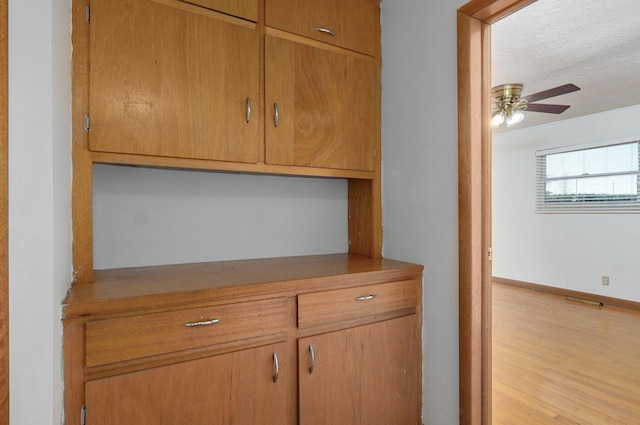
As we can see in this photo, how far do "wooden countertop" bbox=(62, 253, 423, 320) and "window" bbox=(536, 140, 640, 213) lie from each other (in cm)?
398

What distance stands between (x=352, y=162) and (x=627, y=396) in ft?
7.35

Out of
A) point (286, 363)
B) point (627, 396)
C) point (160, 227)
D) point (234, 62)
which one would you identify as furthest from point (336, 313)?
point (627, 396)

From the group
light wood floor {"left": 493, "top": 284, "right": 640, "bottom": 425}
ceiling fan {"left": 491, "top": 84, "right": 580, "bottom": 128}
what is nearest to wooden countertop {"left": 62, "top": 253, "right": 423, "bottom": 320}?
light wood floor {"left": 493, "top": 284, "right": 640, "bottom": 425}

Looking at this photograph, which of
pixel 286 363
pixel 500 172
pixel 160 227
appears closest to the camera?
pixel 286 363

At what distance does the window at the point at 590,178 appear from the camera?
3.99 meters

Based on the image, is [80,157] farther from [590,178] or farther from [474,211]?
[590,178]

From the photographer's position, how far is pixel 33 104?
2.61 feet

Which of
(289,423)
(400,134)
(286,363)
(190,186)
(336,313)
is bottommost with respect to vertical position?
(289,423)

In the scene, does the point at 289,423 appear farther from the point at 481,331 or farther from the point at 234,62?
the point at 234,62

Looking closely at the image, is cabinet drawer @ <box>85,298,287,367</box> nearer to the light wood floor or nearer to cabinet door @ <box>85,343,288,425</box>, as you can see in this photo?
cabinet door @ <box>85,343,288,425</box>

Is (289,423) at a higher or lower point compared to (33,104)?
lower

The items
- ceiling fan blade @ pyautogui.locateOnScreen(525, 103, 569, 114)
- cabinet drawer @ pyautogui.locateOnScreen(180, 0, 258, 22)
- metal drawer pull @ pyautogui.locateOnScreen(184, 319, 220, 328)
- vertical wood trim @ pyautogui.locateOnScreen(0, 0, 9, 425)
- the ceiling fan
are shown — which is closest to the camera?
vertical wood trim @ pyautogui.locateOnScreen(0, 0, 9, 425)

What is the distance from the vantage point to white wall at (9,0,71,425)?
76 centimetres

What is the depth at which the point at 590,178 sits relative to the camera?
14.3ft
